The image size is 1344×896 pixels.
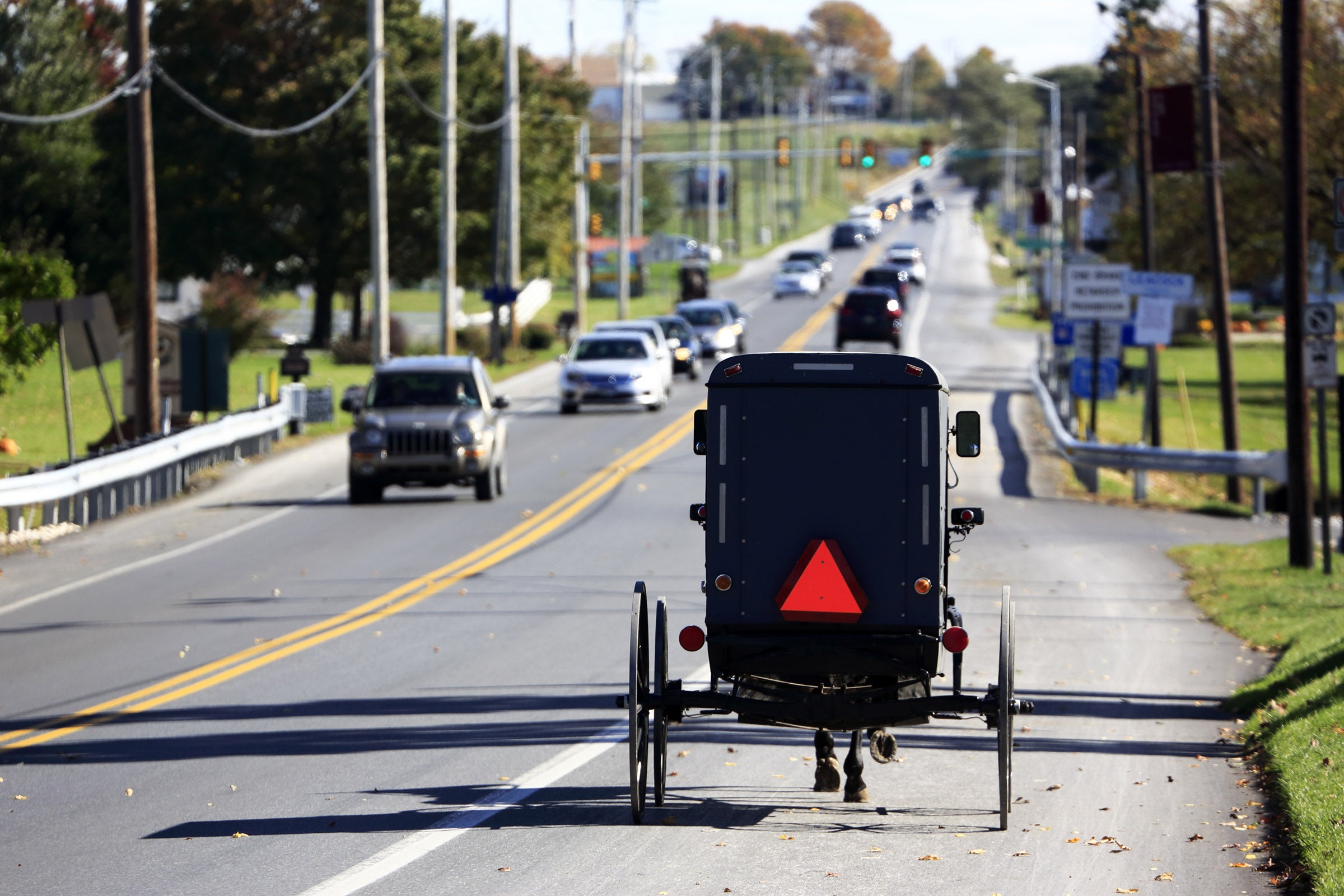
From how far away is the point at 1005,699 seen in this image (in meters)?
8.26

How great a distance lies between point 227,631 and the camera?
590 inches

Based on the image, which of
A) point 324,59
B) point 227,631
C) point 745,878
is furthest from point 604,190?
point 745,878

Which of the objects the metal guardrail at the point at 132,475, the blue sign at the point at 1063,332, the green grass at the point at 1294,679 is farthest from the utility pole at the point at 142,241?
the blue sign at the point at 1063,332

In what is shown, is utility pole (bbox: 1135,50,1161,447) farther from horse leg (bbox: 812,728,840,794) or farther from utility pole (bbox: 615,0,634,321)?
utility pole (bbox: 615,0,634,321)

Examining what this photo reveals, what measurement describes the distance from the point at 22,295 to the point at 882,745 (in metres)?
23.8

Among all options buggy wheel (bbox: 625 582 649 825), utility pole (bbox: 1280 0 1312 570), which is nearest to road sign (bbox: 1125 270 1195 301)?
utility pole (bbox: 1280 0 1312 570)

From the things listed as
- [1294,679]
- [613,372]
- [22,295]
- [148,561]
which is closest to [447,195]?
[613,372]

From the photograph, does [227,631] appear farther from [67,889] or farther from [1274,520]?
[1274,520]

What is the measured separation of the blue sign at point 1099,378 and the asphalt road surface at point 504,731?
31.2ft

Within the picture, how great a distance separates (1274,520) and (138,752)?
20.9m

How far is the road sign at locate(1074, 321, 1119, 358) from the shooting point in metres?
32.1

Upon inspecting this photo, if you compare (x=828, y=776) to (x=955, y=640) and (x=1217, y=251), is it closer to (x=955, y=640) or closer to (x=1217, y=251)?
(x=955, y=640)

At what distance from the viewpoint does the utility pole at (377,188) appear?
3678cm

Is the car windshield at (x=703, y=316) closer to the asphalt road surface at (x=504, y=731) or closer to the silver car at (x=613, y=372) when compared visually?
the silver car at (x=613, y=372)
